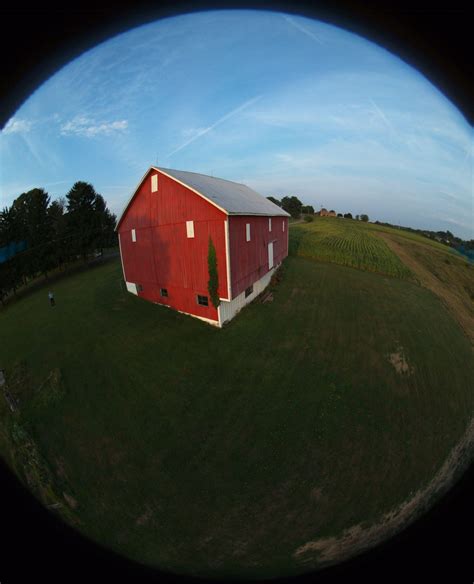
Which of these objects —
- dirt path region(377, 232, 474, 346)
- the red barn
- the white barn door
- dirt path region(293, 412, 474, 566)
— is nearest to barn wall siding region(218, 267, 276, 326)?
the red barn

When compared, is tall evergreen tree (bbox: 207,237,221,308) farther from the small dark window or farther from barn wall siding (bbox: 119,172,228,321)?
the small dark window

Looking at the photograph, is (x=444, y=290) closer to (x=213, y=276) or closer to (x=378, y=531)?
(x=378, y=531)

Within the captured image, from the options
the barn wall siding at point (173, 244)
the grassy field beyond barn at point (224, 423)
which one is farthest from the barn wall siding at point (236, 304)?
the grassy field beyond barn at point (224, 423)

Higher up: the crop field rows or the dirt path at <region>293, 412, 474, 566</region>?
the crop field rows

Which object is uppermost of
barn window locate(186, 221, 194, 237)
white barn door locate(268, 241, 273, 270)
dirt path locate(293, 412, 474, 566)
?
barn window locate(186, 221, 194, 237)

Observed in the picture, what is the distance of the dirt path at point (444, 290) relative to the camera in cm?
1234

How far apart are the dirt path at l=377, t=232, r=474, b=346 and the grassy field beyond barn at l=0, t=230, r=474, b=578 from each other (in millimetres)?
865

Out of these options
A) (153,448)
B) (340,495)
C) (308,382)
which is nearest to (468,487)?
(340,495)

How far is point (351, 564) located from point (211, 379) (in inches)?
255

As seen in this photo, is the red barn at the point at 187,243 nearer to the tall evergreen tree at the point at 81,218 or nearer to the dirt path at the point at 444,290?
the tall evergreen tree at the point at 81,218

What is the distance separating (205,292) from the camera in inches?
489

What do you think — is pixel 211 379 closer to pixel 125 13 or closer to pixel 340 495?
pixel 340 495

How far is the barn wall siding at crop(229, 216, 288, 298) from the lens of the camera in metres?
12.1

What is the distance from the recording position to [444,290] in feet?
54.7
